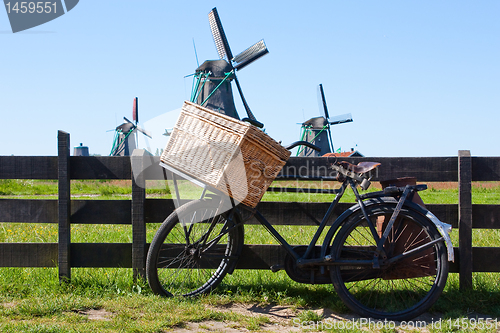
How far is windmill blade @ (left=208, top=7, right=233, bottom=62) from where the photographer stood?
25.6 m

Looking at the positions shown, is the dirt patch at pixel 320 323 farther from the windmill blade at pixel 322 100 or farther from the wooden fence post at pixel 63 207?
the windmill blade at pixel 322 100

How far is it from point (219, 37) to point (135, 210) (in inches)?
947

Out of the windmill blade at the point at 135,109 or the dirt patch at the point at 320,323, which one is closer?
the dirt patch at the point at 320,323

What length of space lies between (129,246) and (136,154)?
93 centimetres

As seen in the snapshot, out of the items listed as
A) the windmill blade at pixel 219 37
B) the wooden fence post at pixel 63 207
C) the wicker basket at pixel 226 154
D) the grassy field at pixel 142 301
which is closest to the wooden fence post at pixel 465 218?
the grassy field at pixel 142 301

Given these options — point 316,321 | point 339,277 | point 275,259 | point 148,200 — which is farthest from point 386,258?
point 148,200

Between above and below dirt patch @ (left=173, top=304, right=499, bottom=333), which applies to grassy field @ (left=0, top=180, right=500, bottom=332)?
above

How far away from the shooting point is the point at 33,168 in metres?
3.83

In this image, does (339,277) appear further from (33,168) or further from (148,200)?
(33,168)

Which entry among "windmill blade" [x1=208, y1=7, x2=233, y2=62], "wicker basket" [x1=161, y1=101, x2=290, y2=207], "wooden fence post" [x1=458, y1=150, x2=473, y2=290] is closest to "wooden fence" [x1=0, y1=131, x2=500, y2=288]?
"wooden fence post" [x1=458, y1=150, x2=473, y2=290]

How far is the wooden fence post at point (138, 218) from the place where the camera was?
370cm

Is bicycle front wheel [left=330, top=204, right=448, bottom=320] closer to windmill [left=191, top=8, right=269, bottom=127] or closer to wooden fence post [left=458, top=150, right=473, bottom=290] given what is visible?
wooden fence post [left=458, top=150, right=473, bottom=290]

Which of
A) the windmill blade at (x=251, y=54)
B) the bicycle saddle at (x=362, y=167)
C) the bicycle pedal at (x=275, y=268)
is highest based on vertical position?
the windmill blade at (x=251, y=54)

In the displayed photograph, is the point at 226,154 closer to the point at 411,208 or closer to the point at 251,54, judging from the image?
the point at 411,208
